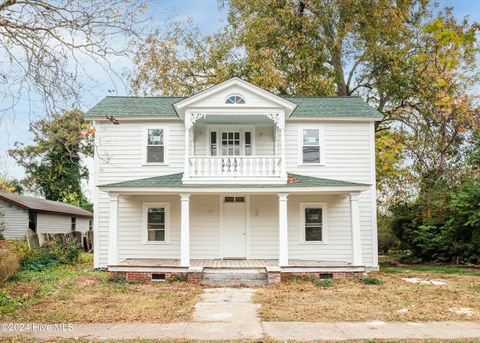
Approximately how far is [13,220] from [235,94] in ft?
61.6

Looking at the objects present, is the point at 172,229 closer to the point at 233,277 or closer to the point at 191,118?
the point at 233,277

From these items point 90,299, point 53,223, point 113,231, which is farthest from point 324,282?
point 53,223

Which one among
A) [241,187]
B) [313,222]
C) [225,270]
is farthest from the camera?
[313,222]

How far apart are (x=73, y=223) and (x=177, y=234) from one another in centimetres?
2156

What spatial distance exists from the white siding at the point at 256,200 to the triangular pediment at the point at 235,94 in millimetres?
1641

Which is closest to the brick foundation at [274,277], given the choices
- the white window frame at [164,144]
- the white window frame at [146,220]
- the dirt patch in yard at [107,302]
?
the dirt patch in yard at [107,302]

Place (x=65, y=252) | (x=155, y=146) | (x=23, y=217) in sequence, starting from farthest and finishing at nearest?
(x=23, y=217)
(x=65, y=252)
(x=155, y=146)

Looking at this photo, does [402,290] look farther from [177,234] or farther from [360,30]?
[360,30]

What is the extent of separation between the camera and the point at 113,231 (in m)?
→ 14.9

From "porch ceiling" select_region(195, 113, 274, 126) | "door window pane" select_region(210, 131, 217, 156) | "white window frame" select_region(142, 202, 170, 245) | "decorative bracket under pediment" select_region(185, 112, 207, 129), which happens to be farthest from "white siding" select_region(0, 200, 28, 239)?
"decorative bracket under pediment" select_region(185, 112, 207, 129)

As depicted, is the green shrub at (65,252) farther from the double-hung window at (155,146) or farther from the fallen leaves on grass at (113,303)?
the double-hung window at (155,146)

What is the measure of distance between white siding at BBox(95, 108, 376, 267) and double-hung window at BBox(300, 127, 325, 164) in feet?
0.62

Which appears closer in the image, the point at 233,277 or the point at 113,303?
the point at 113,303

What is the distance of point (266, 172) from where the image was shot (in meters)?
15.6
